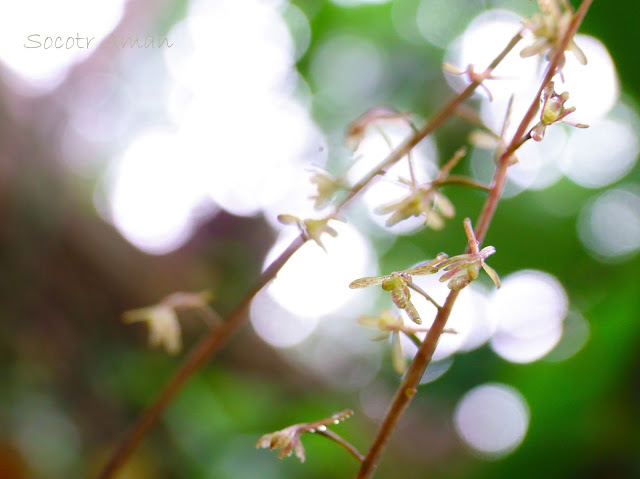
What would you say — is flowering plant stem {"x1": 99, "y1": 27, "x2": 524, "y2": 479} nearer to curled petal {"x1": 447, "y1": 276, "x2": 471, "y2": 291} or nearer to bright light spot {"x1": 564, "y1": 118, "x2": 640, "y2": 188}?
curled petal {"x1": 447, "y1": 276, "x2": 471, "y2": 291}

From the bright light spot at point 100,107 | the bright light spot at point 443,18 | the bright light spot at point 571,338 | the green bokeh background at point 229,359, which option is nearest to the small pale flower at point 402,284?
the green bokeh background at point 229,359

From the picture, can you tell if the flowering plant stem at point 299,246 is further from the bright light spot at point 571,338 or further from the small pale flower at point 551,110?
the bright light spot at point 571,338

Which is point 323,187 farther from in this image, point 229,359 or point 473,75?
point 229,359

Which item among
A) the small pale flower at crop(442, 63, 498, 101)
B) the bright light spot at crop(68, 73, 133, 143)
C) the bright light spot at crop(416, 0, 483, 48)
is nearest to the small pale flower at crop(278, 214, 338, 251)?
the small pale flower at crop(442, 63, 498, 101)

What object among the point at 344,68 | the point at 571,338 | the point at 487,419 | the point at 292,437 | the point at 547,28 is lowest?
the point at 487,419

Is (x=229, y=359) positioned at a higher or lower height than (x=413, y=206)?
lower

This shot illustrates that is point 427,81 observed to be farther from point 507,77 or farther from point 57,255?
point 507,77

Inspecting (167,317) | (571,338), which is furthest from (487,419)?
(167,317)
